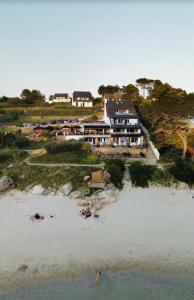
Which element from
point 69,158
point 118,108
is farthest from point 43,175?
point 118,108

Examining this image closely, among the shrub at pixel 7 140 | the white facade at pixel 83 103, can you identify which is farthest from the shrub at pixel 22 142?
the white facade at pixel 83 103

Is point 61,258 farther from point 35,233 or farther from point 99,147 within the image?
point 99,147

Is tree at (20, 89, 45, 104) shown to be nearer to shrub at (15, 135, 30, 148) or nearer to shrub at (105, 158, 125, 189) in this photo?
shrub at (15, 135, 30, 148)

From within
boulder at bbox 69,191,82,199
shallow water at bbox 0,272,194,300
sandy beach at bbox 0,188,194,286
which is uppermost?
boulder at bbox 69,191,82,199

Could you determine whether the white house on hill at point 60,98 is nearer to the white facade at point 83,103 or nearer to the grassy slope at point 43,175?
the white facade at point 83,103

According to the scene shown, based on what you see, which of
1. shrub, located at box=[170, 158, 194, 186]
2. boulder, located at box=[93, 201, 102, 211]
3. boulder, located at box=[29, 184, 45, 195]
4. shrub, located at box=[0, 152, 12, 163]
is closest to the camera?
boulder, located at box=[93, 201, 102, 211]

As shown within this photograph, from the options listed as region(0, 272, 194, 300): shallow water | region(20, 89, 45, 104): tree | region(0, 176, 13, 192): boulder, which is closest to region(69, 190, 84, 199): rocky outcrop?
region(0, 176, 13, 192): boulder

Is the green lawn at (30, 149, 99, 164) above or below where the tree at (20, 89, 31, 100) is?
below

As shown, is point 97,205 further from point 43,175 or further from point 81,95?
point 81,95
